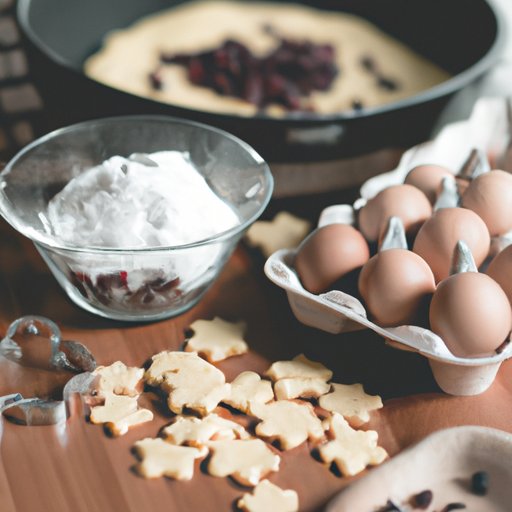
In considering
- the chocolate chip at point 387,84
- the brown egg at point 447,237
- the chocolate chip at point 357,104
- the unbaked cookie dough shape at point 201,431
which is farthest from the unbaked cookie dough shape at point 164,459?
the chocolate chip at point 387,84

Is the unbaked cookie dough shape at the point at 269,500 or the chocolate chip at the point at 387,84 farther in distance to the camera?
the chocolate chip at the point at 387,84

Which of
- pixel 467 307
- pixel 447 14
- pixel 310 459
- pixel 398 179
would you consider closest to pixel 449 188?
pixel 398 179

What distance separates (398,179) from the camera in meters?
1.11

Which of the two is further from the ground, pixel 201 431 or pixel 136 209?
pixel 136 209

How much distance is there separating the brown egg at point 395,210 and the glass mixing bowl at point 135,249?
13 cm

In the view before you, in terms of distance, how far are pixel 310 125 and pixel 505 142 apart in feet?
1.21

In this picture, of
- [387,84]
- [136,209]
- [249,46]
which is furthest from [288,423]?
[249,46]

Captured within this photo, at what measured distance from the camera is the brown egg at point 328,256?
906 mm

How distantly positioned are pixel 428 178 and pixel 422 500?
45 cm

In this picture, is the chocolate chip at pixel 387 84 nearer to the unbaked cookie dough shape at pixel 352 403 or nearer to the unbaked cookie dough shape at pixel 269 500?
the unbaked cookie dough shape at pixel 352 403

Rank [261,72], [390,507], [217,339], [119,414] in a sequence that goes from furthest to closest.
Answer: [261,72] → [217,339] → [119,414] → [390,507]

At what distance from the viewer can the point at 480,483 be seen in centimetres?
78

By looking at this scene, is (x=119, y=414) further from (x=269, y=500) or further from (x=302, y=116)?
(x=302, y=116)

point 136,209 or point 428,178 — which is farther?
point 428,178
